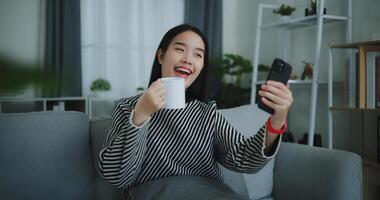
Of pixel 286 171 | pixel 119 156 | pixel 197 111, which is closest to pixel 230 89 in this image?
pixel 286 171

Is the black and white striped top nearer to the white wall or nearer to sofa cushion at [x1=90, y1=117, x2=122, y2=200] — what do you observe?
sofa cushion at [x1=90, y1=117, x2=122, y2=200]

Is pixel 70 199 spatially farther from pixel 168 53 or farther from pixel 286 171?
pixel 286 171

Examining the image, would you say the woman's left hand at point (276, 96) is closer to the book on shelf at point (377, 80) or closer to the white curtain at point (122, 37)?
the book on shelf at point (377, 80)

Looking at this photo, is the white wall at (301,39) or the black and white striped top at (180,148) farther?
the white wall at (301,39)

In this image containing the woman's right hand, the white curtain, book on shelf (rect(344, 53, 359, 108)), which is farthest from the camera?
the white curtain

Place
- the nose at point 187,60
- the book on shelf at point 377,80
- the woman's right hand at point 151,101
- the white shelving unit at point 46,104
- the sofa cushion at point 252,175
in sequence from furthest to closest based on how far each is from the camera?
the white shelving unit at point 46,104
the book on shelf at point 377,80
the sofa cushion at point 252,175
the nose at point 187,60
the woman's right hand at point 151,101

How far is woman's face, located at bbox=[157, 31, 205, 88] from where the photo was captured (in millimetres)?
1051

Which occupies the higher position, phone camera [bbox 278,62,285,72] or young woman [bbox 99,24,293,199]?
phone camera [bbox 278,62,285,72]

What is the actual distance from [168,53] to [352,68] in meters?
1.42

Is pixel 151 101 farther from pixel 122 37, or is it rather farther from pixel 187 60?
pixel 122 37

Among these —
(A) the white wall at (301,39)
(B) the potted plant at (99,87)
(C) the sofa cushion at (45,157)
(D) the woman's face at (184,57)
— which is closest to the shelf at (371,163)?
(A) the white wall at (301,39)

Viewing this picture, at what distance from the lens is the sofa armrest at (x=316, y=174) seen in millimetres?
1099

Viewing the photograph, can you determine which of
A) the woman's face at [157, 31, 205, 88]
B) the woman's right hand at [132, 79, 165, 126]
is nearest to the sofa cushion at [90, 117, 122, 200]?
the woman's face at [157, 31, 205, 88]

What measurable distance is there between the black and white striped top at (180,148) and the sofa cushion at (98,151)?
228mm
